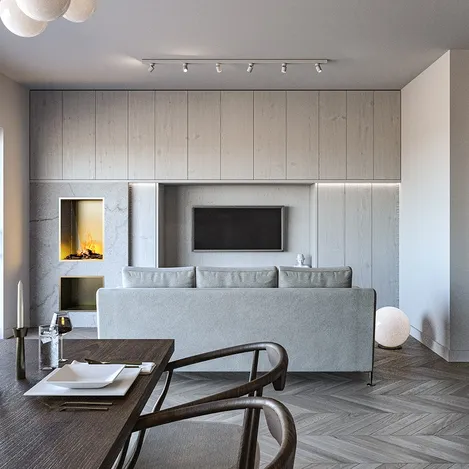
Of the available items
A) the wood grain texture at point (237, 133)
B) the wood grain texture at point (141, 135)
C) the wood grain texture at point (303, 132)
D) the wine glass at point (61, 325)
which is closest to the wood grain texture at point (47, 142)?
the wood grain texture at point (141, 135)

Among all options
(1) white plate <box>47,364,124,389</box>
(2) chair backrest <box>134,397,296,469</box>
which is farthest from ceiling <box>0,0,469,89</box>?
(2) chair backrest <box>134,397,296,469</box>

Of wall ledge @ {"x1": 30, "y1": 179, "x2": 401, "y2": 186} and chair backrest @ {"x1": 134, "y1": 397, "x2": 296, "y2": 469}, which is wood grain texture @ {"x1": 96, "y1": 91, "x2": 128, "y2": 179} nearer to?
wall ledge @ {"x1": 30, "y1": 179, "x2": 401, "y2": 186}

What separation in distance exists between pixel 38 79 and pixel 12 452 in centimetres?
573

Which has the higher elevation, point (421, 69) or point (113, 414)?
point (421, 69)

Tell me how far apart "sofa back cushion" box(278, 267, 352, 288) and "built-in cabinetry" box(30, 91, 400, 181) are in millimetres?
2704

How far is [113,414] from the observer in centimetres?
138

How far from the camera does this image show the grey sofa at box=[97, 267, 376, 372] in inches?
157

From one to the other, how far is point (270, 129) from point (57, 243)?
2.82 metres

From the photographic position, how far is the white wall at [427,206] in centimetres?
507

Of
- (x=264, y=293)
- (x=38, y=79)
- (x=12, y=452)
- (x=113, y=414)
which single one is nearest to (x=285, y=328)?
(x=264, y=293)

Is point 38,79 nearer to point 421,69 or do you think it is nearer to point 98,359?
point 421,69

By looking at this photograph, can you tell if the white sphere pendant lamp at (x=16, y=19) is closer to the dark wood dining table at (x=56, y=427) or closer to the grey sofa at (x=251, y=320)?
the dark wood dining table at (x=56, y=427)

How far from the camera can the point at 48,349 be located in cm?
184

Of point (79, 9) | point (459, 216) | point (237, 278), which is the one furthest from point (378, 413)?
point (79, 9)
